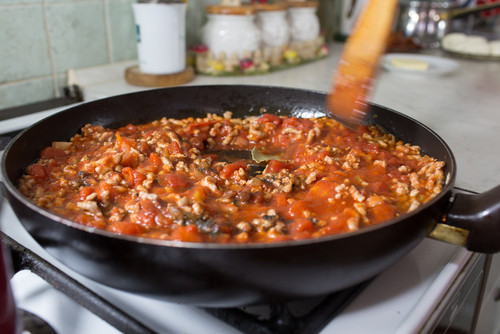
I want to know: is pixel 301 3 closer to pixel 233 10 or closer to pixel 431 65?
pixel 233 10

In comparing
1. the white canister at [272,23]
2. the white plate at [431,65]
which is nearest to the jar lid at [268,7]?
the white canister at [272,23]

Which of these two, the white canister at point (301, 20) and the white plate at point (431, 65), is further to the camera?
the white canister at point (301, 20)

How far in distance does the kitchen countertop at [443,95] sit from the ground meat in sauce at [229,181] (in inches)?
12.2

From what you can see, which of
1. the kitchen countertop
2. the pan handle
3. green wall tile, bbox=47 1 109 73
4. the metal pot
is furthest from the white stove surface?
the metal pot

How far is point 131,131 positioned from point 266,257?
35.9 inches

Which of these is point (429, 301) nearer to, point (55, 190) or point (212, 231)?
point (212, 231)

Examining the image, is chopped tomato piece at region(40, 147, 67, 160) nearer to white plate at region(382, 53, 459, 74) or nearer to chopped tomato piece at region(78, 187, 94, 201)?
chopped tomato piece at region(78, 187, 94, 201)

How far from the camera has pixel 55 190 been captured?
42.6 inches

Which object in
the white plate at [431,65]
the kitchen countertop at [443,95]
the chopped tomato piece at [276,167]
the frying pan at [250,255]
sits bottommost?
the kitchen countertop at [443,95]

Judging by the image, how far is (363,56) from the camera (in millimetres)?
1148

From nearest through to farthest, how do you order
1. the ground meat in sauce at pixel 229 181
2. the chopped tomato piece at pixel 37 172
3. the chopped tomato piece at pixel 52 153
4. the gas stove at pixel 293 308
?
1. the gas stove at pixel 293 308
2. the ground meat in sauce at pixel 229 181
3. the chopped tomato piece at pixel 37 172
4. the chopped tomato piece at pixel 52 153

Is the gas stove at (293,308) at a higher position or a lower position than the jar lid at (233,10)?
lower

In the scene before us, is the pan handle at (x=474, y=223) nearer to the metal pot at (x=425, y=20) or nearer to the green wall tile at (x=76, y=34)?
the green wall tile at (x=76, y=34)

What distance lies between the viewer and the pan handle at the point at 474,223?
0.80m
